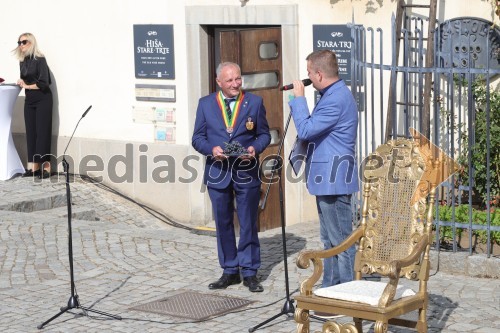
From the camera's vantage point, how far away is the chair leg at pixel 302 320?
24.1ft

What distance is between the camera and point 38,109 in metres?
15.3

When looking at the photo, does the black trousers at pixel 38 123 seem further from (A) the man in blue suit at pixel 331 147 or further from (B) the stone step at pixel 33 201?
(A) the man in blue suit at pixel 331 147

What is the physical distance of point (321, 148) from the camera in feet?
28.0

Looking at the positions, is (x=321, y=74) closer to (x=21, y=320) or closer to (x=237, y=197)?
(x=237, y=197)

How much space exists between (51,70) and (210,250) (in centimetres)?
533

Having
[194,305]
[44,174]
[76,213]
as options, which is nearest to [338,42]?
[76,213]

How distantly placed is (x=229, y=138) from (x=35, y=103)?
248 inches

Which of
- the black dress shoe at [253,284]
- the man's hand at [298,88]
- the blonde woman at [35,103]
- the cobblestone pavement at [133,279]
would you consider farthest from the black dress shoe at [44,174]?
the man's hand at [298,88]

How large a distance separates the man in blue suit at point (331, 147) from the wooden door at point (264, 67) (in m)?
Answer: 4.29

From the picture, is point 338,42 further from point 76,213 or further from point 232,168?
point 76,213

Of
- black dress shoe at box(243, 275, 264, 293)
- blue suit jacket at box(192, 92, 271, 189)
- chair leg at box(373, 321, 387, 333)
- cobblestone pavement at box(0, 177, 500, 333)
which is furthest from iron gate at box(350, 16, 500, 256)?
chair leg at box(373, 321, 387, 333)

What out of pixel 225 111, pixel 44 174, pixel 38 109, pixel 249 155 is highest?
pixel 225 111

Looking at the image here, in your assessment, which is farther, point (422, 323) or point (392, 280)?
point (422, 323)

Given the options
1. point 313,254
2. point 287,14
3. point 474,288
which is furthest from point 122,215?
point 313,254
